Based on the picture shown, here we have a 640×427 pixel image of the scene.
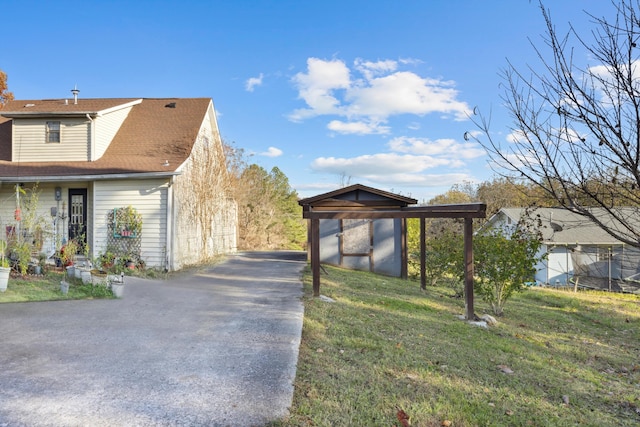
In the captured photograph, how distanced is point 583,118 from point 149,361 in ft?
13.8

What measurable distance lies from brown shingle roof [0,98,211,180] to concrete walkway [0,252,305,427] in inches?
215

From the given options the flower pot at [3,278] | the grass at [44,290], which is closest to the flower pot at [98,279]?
the grass at [44,290]

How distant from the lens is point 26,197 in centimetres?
1073

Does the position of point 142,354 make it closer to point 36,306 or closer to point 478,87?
point 36,306

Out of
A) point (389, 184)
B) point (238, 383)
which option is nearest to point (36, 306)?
point (238, 383)

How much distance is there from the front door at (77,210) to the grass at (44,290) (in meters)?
3.43

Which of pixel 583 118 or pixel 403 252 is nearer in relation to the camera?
pixel 583 118

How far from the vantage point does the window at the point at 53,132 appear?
11875 millimetres

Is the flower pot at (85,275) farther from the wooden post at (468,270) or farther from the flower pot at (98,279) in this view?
the wooden post at (468,270)

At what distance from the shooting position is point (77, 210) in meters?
11.1

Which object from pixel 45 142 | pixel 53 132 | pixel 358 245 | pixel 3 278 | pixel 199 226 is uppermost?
pixel 53 132

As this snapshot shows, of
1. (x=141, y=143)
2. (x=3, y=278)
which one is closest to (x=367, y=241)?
(x=141, y=143)

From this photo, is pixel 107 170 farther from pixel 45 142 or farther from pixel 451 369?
pixel 451 369

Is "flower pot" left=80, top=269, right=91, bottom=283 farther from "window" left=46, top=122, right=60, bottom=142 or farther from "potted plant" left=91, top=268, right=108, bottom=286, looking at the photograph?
"window" left=46, top=122, right=60, bottom=142
